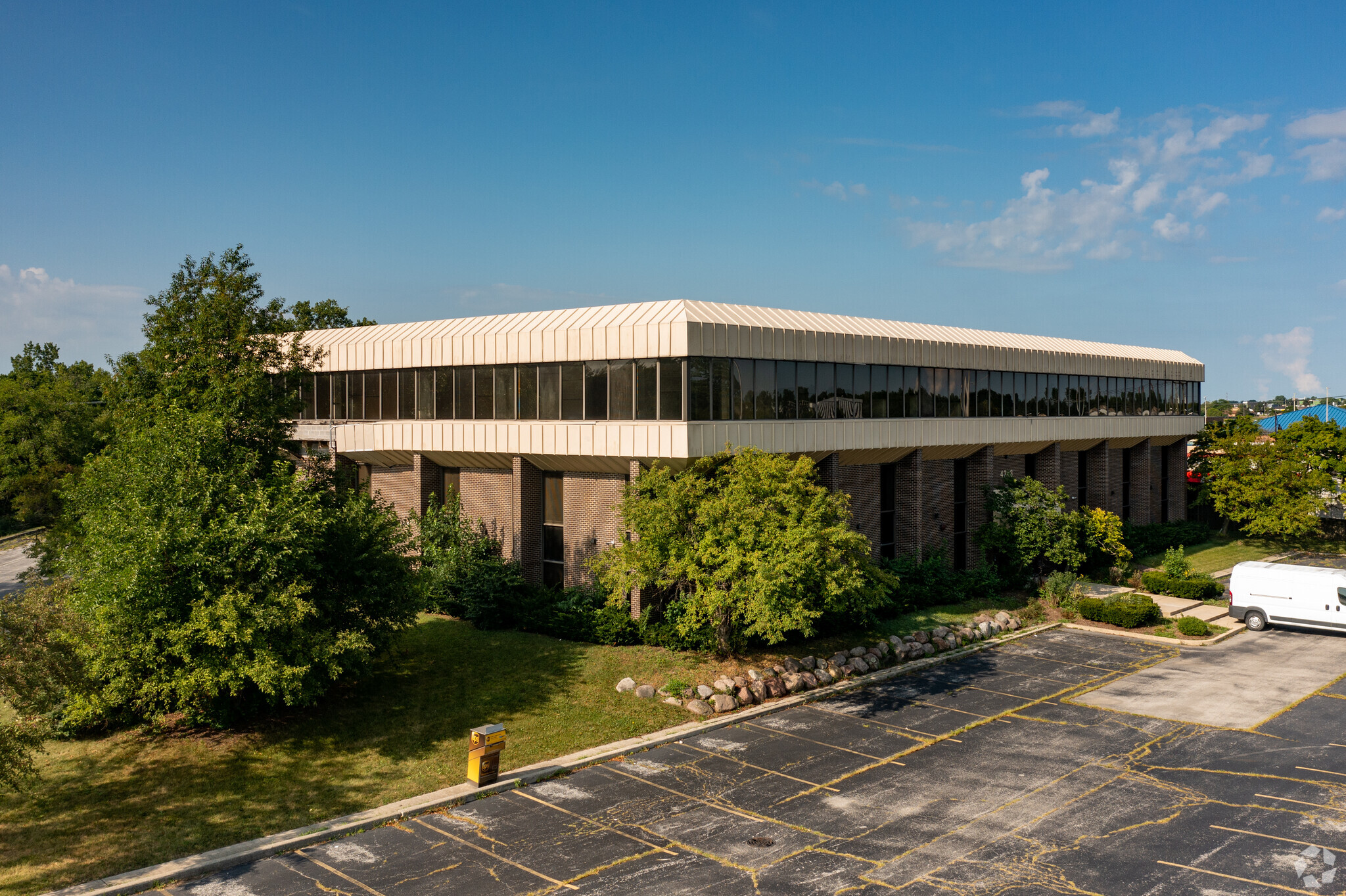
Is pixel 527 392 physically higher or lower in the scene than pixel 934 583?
higher

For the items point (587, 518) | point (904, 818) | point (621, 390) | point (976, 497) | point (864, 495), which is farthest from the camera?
point (976, 497)

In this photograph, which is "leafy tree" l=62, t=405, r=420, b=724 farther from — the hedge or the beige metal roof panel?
the hedge

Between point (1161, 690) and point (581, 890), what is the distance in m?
19.9

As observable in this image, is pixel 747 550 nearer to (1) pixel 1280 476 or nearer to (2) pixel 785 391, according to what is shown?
(2) pixel 785 391

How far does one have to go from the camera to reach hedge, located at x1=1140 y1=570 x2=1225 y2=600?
39.2 metres

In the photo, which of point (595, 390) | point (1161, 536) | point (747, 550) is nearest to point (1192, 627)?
point (747, 550)

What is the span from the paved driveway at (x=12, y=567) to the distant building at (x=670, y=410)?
20648 millimetres

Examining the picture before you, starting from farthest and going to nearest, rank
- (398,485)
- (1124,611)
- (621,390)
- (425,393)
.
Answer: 1. (398,485)
2. (425,393)
3. (1124,611)
4. (621,390)

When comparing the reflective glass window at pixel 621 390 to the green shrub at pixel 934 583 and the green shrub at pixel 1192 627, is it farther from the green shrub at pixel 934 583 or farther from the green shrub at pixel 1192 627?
the green shrub at pixel 1192 627

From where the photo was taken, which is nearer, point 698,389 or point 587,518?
point 698,389

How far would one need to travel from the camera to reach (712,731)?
2305 centimetres

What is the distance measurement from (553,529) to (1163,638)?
912 inches

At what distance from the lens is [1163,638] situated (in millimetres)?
32812

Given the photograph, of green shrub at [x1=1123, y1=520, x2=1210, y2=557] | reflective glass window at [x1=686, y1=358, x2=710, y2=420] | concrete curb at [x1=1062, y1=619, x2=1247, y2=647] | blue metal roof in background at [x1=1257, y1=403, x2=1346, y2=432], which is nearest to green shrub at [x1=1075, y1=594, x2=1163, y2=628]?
concrete curb at [x1=1062, y1=619, x2=1247, y2=647]
